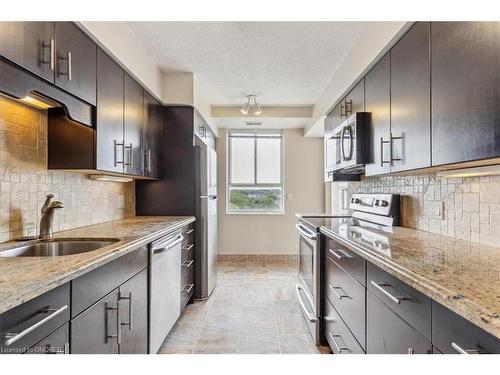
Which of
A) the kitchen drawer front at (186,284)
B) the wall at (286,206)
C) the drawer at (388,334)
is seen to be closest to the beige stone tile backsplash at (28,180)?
the kitchen drawer front at (186,284)

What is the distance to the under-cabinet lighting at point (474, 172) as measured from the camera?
1.39m

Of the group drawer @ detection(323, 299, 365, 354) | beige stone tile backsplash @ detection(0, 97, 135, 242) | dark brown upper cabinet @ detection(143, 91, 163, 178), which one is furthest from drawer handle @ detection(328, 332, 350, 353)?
dark brown upper cabinet @ detection(143, 91, 163, 178)

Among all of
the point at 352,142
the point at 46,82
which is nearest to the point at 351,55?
the point at 352,142

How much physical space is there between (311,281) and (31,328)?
2.05m

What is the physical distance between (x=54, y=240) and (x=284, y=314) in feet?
6.80

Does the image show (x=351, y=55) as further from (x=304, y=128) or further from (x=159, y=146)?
(x=304, y=128)

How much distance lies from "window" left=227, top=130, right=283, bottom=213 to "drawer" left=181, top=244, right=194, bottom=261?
212 cm

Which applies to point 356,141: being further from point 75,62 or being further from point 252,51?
point 75,62

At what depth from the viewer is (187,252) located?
3023 mm

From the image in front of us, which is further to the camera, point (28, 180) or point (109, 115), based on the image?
point (109, 115)

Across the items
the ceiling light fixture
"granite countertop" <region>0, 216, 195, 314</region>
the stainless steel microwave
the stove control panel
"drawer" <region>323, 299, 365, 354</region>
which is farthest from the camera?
the ceiling light fixture

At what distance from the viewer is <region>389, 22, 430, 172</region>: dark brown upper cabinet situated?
152 cm

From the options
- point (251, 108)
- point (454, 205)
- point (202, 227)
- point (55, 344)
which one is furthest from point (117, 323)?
point (251, 108)

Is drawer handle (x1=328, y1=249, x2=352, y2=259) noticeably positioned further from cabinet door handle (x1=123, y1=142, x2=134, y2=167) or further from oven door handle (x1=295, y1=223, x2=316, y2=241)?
cabinet door handle (x1=123, y1=142, x2=134, y2=167)
